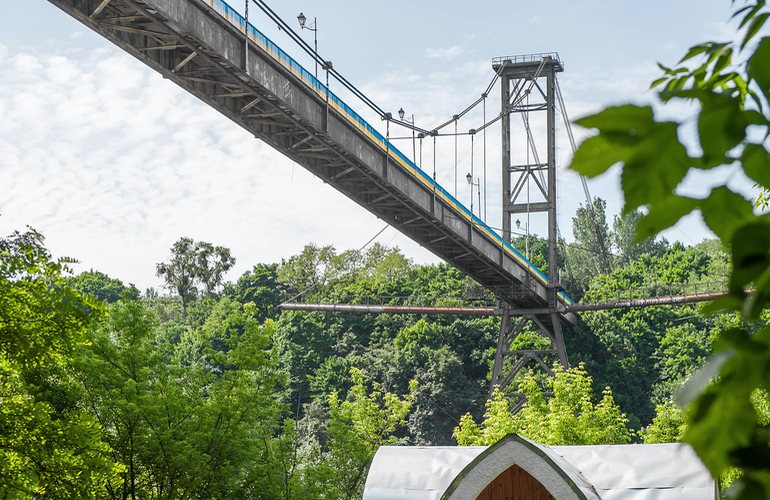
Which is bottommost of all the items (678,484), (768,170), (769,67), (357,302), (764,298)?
(678,484)

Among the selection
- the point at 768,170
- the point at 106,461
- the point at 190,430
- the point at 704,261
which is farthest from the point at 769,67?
the point at 704,261

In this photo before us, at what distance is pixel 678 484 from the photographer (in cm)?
1200

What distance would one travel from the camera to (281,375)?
22.5 m

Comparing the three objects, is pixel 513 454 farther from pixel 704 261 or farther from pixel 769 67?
pixel 704 261

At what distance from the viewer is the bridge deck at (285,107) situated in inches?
911

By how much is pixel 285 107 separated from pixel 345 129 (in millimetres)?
4225

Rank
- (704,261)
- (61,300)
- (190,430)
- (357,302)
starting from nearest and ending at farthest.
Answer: (61,300) → (190,430) → (704,261) → (357,302)

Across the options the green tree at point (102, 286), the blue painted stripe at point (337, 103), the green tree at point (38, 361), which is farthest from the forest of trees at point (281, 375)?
the green tree at point (102, 286)

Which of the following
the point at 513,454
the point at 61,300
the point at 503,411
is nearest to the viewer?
the point at 513,454

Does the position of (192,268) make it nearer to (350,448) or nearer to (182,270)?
(182,270)

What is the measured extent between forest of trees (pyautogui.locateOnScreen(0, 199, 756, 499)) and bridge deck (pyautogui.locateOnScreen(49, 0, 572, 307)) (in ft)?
19.2

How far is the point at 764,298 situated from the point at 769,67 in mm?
264

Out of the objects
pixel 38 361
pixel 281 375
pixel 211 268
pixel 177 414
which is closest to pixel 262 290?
pixel 211 268

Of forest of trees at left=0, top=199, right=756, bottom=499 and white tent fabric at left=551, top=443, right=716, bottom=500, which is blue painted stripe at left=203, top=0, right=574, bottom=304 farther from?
white tent fabric at left=551, top=443, right=716, bottom=500
